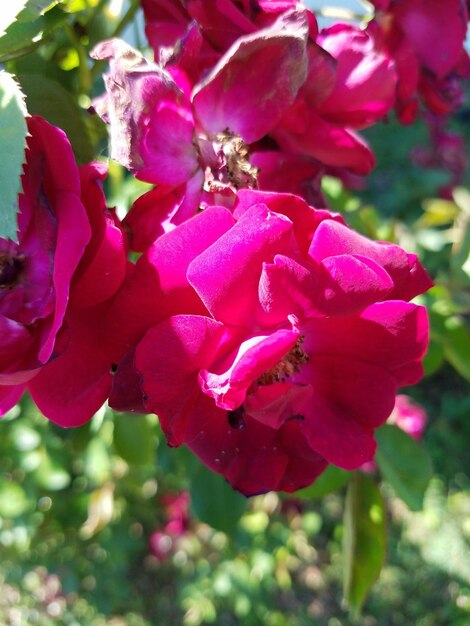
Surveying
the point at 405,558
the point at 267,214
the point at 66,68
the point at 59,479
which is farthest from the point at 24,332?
the point at 405,558

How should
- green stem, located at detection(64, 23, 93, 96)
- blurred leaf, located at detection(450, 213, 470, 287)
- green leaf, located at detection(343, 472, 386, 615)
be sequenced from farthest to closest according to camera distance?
blurred leaf, located at detection(450, 213, 470, 287) → green leaf, located at detection(343, 472, 386, 615) → green stem, located at detection(64, 23, 93, 96)

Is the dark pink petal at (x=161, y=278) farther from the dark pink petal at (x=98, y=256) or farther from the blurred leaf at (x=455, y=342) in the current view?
the blurred leaf at (x=455, y=342)

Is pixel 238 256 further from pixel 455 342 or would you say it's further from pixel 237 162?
pixel 455 342

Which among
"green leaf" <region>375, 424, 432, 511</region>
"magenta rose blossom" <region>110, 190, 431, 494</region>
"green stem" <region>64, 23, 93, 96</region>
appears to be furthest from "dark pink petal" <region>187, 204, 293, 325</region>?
"green leaf" <region>375, 424, 432, 511</region>

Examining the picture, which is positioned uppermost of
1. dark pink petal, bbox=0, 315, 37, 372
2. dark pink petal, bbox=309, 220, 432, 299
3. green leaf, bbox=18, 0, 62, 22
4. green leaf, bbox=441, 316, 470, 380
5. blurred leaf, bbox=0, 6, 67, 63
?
green leaf, bbox=18, 0, 62, 22

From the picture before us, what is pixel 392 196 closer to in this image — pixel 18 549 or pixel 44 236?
pixel 18 549

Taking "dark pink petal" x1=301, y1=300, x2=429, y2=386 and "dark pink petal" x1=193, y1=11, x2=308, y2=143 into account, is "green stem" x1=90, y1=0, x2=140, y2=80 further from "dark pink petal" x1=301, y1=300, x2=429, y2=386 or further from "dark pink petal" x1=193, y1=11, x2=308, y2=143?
"dark pink petal" x1=301, y1=300, x2=429, y2=386

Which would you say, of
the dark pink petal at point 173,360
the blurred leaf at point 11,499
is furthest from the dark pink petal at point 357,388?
the blurred leaf at point 11,499

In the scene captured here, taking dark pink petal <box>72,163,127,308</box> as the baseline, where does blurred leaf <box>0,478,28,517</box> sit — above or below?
below
